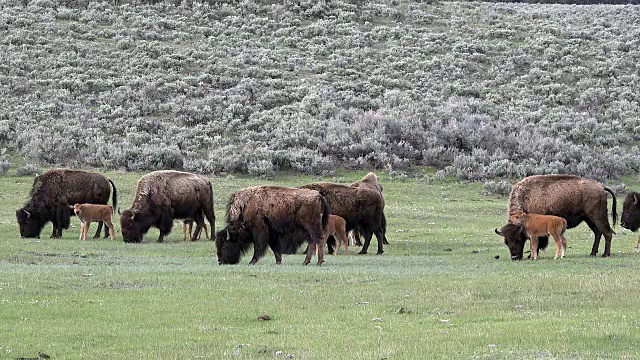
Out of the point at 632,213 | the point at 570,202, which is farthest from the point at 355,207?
the point at 632,213

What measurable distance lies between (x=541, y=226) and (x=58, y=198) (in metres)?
13.7

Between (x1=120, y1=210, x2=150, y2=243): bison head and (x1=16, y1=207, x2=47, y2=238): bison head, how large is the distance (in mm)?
2528

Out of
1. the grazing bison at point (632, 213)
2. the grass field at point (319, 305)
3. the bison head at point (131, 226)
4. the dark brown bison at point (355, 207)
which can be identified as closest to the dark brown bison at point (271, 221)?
the grass field at point (319, 305)

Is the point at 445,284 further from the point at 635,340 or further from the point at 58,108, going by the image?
the point at 58,108

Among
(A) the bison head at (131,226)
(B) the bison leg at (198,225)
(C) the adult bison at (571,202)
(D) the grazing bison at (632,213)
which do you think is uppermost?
(C) the adult bison at (571,202)

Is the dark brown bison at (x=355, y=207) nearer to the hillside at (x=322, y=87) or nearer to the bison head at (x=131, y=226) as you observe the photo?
the bison head at (x=131, y=226)

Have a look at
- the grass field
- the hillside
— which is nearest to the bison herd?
the grass field

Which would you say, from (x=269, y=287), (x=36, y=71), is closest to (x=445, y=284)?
(x=269, y=287)

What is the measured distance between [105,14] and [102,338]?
54.6 m

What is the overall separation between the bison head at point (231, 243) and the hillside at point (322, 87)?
20276 mm

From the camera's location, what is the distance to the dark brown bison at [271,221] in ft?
66.2

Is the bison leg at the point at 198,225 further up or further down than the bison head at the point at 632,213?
further down

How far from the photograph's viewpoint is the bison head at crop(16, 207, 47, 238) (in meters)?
27.1

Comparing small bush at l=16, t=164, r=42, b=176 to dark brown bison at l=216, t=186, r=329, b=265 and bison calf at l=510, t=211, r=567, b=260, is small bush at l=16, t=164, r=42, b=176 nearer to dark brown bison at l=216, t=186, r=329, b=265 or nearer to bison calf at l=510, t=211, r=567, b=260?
dark brown bison at l=216, t=186, r=329, b=265
